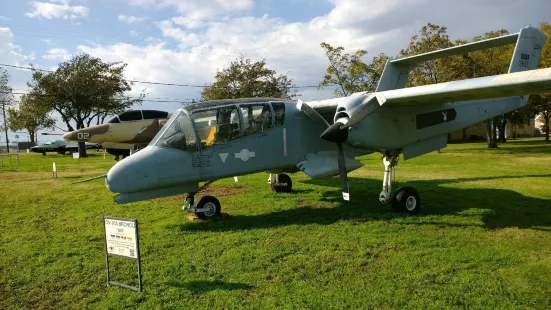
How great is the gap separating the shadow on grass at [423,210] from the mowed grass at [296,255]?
1.5 inches

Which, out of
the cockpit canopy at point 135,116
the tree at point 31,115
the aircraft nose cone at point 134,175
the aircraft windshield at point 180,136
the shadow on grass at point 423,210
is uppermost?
the tree at point 31,115

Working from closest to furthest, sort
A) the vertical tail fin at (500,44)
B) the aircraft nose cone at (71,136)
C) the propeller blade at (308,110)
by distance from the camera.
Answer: the propeller blade at (308,110) < the vertical tail fin at (500,44) < the aircraft nose cone at (71,136)

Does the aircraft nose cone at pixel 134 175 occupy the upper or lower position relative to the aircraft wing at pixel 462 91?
lower

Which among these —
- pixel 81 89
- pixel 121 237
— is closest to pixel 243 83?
pixel 81 89

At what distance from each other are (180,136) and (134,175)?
1355mm

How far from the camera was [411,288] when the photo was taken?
205 inches

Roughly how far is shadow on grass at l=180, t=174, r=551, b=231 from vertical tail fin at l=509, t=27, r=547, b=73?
385 cm

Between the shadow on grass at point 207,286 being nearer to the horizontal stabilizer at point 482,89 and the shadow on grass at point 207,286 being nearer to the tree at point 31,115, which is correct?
the horizontal stabilizer at point 482,89

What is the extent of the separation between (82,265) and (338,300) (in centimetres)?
436

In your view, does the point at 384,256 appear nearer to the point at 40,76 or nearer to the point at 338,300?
the point at 338,300

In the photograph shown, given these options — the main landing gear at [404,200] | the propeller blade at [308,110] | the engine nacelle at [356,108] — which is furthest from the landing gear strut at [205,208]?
the main landing gear at [404,200]

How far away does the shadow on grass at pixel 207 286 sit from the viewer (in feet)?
17.6

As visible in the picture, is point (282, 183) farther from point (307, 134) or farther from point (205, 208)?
point (205, 208)

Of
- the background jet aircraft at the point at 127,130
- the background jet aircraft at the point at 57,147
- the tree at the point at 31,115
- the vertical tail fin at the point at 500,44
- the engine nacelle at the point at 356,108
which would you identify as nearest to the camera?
the engine nacelle at the point at 356,108
